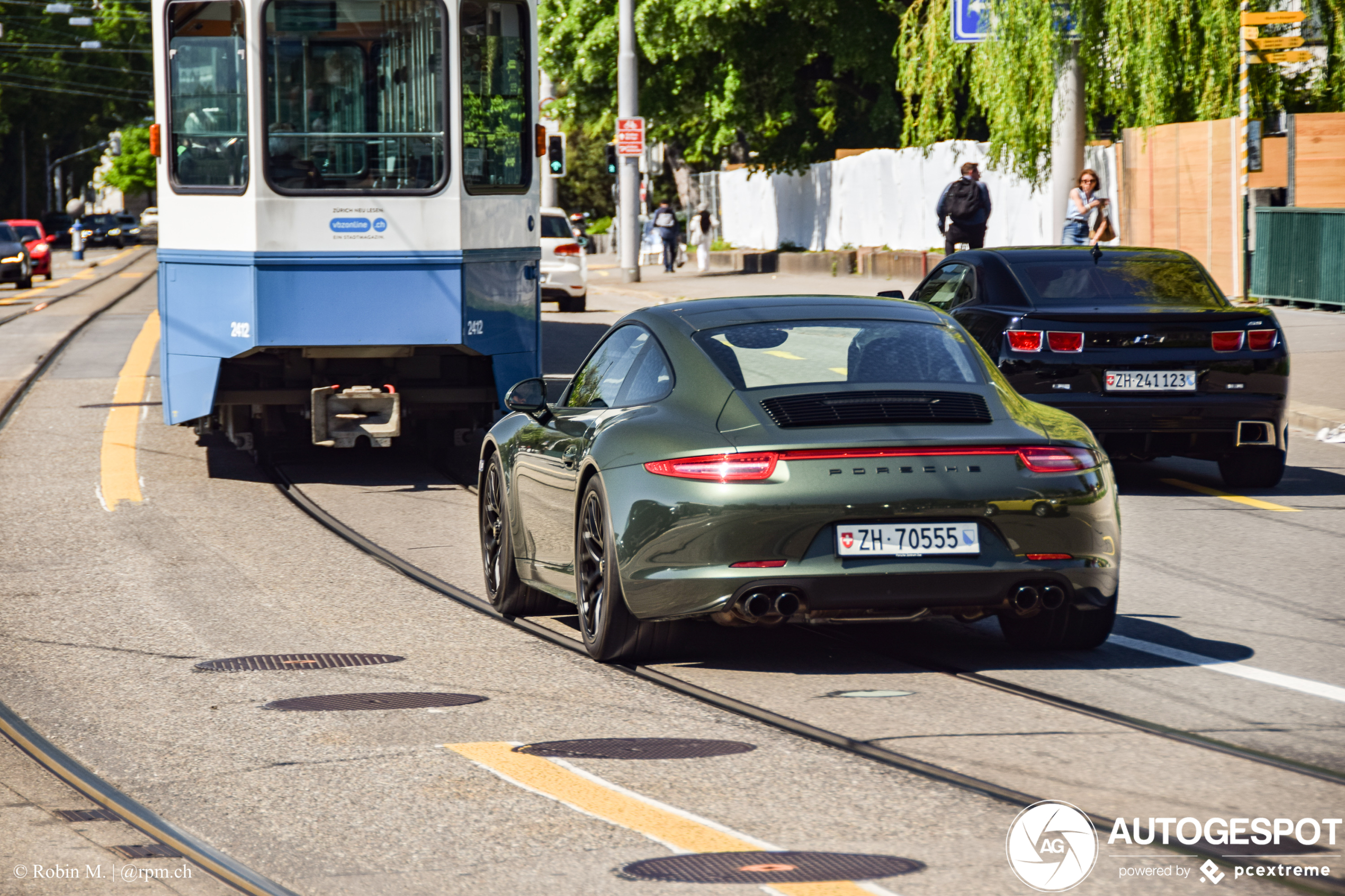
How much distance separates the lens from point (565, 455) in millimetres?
7438

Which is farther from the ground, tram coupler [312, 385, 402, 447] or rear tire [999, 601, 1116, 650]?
tram coupler [312, 385, 402, 447]

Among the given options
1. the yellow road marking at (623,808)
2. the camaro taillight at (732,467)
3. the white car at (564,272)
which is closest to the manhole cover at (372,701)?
the yellow road marking at (623,808)

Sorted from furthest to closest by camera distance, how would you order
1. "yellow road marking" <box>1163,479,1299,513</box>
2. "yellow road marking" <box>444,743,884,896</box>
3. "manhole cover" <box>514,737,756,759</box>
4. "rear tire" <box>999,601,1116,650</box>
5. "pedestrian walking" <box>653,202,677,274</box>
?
"pedestrian walking" <box>653,202,677,274</box> → "yellow road marking" <box>1163,479,1299,513</box> → "rear tire" <box>999,601,1116,650</box> → "manhole cover" <box>514,737,756,759</box> → "yellow road marking" <box>444,743,884,896</box>

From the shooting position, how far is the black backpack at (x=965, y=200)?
26.5 m

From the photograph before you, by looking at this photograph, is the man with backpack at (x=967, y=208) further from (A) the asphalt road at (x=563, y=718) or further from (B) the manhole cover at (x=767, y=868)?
(B) the manhole cover at (x=767, y=868)

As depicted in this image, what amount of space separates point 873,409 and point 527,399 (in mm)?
1749

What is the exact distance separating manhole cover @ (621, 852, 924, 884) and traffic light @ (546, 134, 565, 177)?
12757 mm

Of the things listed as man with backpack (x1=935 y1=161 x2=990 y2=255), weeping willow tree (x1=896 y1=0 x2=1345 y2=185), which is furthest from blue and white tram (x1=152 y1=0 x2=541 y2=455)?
weeping willow tree (x1=896 y1=0 x2=1345 y2=185)

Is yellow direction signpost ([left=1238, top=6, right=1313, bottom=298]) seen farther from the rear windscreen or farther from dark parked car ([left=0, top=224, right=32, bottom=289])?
dark parked car ([left=0, top=224, right=32, bottom=289])

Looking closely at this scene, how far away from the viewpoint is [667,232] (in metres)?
45.8

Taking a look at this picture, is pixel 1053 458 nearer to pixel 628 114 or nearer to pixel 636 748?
pixel 636 748

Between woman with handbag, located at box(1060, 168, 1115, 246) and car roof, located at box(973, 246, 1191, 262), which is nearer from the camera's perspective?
car roof, located at box(973, 246, 1191, 262)

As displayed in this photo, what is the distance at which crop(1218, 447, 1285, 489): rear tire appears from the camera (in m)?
12.0

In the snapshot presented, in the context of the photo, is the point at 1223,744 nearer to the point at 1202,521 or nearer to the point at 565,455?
the point at 565,455
